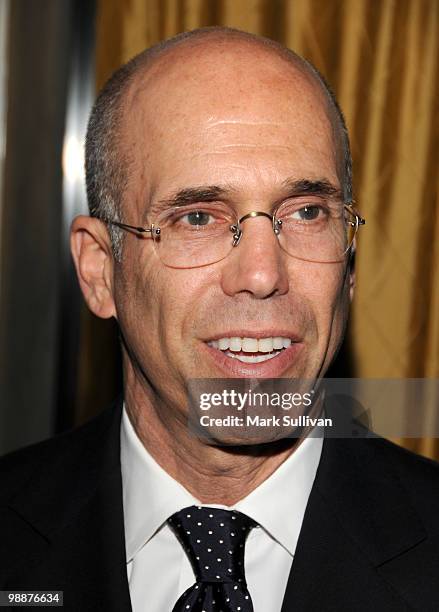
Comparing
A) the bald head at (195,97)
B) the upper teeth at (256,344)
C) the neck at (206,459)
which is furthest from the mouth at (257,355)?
the bald head at (195,97)

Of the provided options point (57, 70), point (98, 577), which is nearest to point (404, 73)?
point (57, 70)

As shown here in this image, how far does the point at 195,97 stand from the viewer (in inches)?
59.0

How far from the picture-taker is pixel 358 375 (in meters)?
2.39

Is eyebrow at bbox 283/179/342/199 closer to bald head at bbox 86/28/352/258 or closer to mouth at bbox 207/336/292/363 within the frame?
bald head at bbox 86/28/352/258

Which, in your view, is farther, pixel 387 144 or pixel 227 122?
pixel 387 144

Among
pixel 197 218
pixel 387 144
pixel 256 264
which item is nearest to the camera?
pixel 256 264

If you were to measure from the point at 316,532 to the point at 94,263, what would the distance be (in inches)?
25.5

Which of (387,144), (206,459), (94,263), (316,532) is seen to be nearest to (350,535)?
(316,532)

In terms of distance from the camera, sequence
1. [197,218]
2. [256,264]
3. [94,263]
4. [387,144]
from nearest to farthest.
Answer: [256,264] < [197,218] < [94,263] < [387,144]

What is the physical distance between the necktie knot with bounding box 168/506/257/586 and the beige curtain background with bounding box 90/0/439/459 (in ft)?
3.30

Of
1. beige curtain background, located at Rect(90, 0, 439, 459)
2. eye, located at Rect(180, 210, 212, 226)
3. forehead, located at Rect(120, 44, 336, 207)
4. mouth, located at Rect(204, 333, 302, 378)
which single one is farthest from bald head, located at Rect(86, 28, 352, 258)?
beige curtain background, located at Rect(90, 0, 439, 459)

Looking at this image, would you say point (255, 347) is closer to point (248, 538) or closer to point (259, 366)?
point (259, 366)

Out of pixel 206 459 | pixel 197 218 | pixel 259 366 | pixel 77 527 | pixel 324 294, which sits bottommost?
pixel 77 527

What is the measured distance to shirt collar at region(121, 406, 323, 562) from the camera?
1.50m
